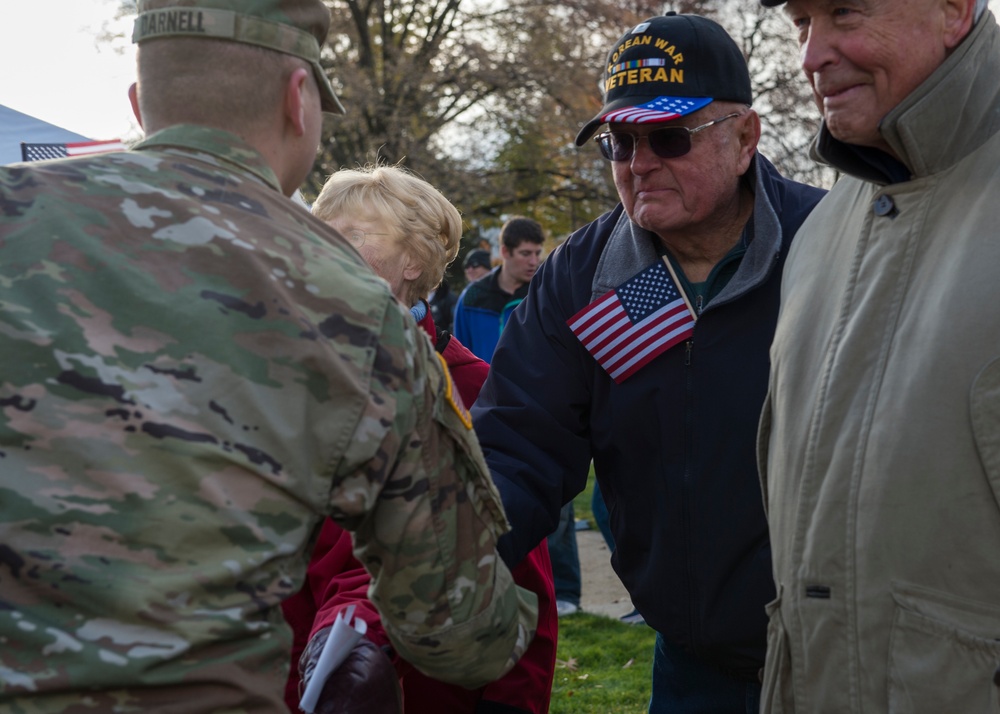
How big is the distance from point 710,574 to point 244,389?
142 cm

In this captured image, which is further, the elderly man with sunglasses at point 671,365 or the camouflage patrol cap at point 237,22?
the elderly man with sunglasses at point 671,365

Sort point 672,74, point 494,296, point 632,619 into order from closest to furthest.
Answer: point 672,74
point 632,619
point 494,296

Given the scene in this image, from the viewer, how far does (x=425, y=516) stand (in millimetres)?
1757

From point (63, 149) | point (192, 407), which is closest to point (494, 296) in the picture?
point (63, 149)

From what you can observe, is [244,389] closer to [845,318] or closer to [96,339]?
[96,339]

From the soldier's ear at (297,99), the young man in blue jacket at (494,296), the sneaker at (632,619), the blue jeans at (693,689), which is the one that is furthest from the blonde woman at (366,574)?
the young man in blue jacket at (494,296)

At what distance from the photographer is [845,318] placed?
80.2 inches

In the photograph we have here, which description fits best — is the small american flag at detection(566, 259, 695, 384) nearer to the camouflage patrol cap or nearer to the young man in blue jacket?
the camouflage patrol cap

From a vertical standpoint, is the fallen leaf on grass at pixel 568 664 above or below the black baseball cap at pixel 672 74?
below

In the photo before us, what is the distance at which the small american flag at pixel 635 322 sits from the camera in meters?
2.67

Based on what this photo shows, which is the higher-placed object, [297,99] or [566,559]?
[297,99]

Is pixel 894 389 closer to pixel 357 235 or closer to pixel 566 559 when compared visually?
pixel 357 235

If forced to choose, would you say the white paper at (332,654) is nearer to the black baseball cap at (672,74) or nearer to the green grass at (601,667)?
the black baseball cap at (672,74)

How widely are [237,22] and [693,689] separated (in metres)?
1.93
